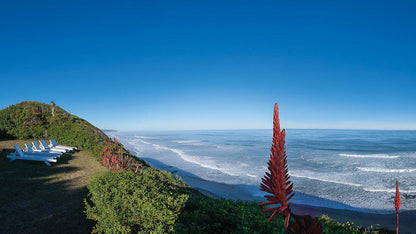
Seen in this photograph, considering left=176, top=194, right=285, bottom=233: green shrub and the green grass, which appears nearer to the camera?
left=176, top=194, right=285, bottom=233: green shrub

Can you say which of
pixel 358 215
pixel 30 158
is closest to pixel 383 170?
pixel 358 215

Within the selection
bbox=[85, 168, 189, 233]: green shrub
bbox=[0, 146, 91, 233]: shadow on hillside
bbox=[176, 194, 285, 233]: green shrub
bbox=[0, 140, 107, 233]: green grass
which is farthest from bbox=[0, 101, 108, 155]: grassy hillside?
bbox=[176, 194, 285, 233]: green shrub

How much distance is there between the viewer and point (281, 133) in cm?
89

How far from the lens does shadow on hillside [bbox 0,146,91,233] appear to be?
5824 mm

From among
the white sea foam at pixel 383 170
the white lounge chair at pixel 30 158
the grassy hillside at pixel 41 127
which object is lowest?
the white sea foam at pixel 383 170

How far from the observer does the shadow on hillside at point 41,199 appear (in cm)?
582

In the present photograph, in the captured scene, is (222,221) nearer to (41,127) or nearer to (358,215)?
(358,215)

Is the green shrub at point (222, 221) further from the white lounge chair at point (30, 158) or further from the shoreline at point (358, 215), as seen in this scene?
the white lounge chair at point (30, 158)

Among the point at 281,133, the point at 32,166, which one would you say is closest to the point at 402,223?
the point at 281,133

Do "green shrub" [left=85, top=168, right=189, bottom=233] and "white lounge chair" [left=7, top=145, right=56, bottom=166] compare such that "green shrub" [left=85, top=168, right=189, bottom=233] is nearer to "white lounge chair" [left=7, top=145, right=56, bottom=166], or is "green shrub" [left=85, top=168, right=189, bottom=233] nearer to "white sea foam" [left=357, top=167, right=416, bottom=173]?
"white lounge chair" [left=7, top=145, right=56, bottom=166]

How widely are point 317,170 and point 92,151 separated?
2092 cm

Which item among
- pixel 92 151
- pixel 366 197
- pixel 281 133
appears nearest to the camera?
pixel 281 133

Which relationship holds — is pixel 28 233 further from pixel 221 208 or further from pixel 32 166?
pixel 32 166

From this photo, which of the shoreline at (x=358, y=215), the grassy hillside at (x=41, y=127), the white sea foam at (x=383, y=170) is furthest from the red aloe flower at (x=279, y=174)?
the white sea foam at (x=383, y=170)
